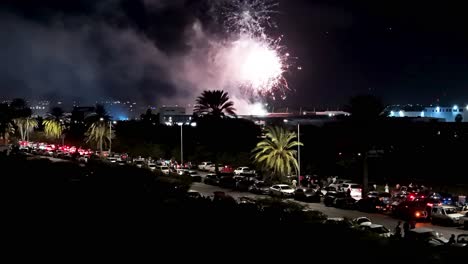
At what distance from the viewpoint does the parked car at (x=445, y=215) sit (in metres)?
27.6

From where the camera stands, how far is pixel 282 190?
39.2 meters

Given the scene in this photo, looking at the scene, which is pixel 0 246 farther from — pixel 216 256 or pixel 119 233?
pixel 216 256

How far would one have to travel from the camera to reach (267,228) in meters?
18.4

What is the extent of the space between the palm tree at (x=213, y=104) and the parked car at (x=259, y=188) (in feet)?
49.2

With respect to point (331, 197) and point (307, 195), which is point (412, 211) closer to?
point (331, 197)

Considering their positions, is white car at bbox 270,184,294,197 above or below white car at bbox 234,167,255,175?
below

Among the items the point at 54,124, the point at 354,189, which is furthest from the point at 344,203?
the point at 54,124

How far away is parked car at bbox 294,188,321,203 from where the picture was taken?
36344 mm

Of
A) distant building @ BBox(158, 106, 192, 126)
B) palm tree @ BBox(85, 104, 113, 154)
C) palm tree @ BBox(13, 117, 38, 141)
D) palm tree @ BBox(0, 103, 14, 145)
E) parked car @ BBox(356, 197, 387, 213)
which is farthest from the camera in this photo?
distant building @ BBox(158, 106, 192, 126)

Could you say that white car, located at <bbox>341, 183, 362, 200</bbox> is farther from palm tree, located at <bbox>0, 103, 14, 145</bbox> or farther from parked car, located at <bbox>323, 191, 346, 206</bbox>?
palm tree, located at <bbox>0, 103, 14, 145</bbox>

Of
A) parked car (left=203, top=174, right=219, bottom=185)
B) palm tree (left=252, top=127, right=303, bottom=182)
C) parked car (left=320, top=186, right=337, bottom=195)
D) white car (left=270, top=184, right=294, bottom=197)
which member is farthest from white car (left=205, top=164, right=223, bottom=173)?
parked car (left=320, top=186, right=337, bottom=195)

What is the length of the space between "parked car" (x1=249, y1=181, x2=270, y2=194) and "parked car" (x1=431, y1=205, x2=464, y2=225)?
44.9ft

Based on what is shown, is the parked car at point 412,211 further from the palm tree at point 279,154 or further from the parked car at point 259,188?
the palm tree at point 279,154

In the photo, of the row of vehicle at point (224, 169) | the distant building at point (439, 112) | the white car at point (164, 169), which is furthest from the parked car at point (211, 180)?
the distant building at point (439, 112)
